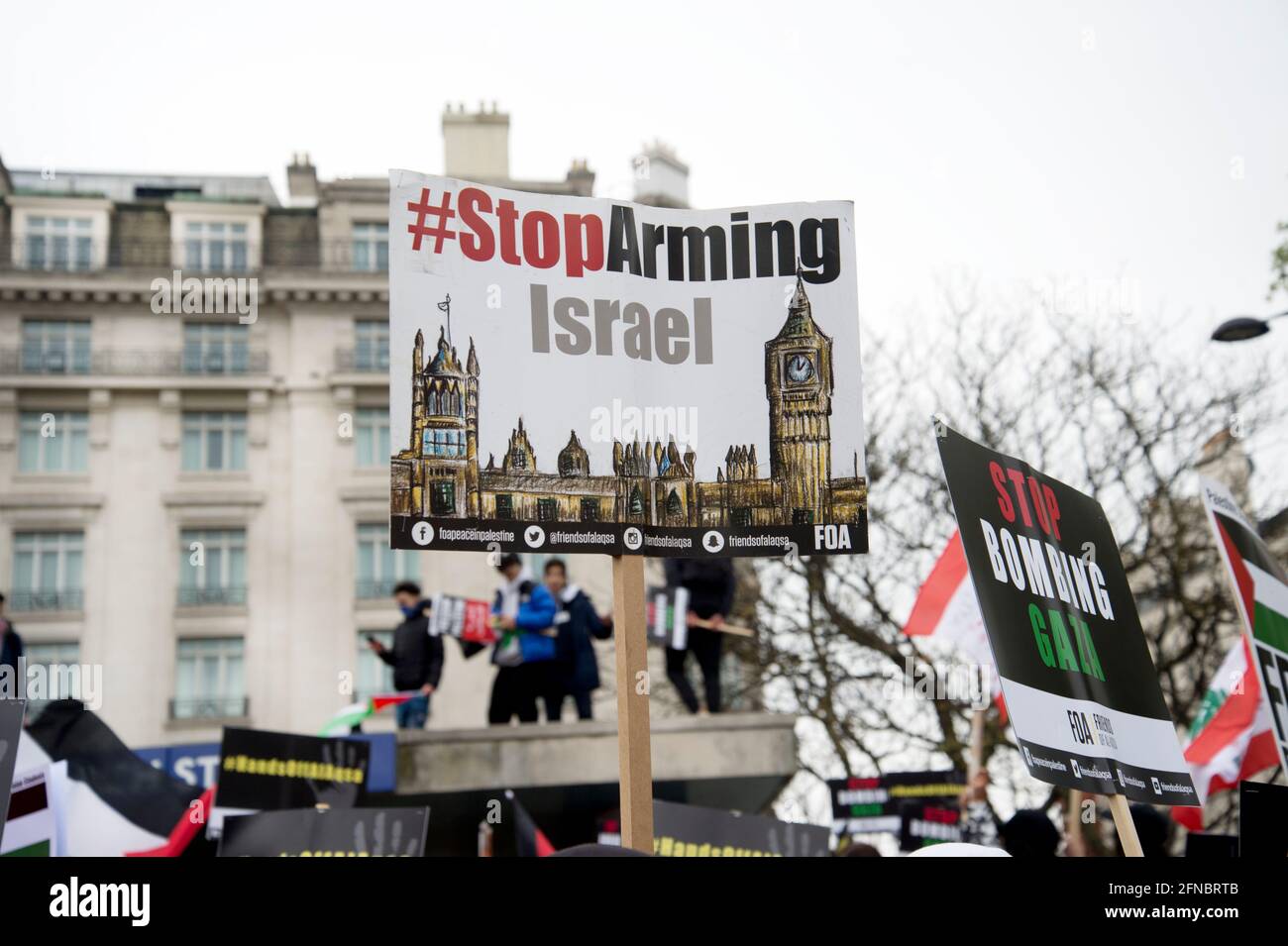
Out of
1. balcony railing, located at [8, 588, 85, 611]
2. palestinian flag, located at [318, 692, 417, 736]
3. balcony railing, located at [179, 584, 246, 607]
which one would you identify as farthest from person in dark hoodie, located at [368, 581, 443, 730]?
balcony railing, located at [8, 588, 85, 611]

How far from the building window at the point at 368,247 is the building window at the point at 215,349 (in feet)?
11.8

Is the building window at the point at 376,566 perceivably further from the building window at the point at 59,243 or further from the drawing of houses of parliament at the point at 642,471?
the drawing of houses of parliament at the point at 642,471

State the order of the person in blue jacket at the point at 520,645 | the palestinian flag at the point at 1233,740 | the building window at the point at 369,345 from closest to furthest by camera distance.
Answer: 1. the palestinian flag at the point at 1233,740
2. the person in blue jacket at the point at 520,645
3. the building window at the point at 369,345

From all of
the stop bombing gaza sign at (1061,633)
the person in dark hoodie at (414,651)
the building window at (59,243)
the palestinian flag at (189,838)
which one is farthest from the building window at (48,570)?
the stop bombing gaza sign at (1061,633)

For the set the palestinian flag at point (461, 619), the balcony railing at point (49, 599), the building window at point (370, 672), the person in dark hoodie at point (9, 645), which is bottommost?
the person in dark hoodie at point (9, 645)

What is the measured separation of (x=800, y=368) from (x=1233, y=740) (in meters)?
5.34

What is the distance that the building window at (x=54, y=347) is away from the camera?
4425 cm

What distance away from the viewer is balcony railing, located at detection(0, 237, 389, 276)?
45.2 m

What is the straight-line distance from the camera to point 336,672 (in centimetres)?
4181

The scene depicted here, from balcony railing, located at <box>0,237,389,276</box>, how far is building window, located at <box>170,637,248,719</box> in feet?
33.7

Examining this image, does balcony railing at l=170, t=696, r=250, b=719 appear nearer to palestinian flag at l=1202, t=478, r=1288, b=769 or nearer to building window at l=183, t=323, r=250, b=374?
building window at l=183, t=323, r=250, b=374

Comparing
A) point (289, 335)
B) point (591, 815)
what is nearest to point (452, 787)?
point (591, 815)
